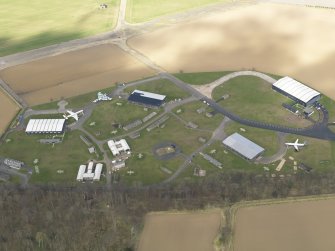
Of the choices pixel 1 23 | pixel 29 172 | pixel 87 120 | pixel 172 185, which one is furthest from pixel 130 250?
pixel 1 23

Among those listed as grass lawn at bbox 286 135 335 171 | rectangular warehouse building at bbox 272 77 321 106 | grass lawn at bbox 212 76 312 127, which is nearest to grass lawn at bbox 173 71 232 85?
grass lawn at bbox 212 76 312 127

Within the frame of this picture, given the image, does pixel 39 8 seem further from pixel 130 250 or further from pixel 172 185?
pixel 130 250

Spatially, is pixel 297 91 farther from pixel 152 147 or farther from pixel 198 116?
pixel 152 147

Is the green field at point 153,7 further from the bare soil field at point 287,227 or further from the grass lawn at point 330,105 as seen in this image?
the bare soil field at point 287,227

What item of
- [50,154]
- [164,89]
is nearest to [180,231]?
[50,154]

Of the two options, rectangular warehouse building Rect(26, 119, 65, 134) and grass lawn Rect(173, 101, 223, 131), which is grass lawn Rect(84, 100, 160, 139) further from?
grass lawn Rect(173, 101, 223, 131)
